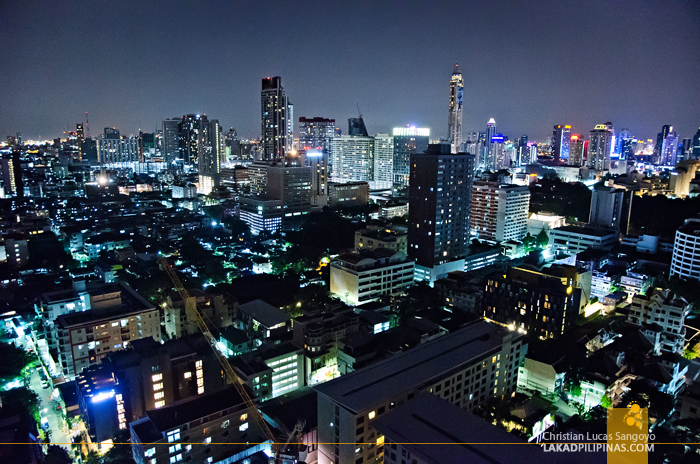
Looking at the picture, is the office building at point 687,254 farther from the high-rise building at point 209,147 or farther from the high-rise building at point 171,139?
the high-rise building at point 171,139

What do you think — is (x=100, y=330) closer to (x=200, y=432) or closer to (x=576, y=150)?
(x=200, y=432)

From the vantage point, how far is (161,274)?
1769 cm

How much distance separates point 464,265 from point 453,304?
4.21 meters

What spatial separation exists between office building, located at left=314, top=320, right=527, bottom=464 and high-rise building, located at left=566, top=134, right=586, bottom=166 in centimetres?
4496

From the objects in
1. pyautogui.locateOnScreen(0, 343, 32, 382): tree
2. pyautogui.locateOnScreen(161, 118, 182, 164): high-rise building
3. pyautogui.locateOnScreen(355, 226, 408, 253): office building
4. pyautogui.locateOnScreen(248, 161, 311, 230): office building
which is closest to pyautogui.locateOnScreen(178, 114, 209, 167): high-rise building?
pyautogui.locateOnScreen(161, 118, 182, 164): high-rise building

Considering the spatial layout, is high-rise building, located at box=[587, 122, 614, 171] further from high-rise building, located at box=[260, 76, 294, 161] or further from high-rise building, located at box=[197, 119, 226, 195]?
high-rise building, located at box=[197, 119, 226, 195]

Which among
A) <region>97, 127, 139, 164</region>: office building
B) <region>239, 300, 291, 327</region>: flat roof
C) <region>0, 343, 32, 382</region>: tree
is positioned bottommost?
<region>0, 343, 32, 382</region>: tree

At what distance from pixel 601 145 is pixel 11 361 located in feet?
165

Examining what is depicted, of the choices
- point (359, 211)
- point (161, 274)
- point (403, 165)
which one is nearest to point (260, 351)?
point (161, 274)

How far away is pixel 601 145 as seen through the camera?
44.9 metres

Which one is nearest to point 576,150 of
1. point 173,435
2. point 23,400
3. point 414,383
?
point 414,383

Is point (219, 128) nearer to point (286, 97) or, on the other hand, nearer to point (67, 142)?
point (286, 97)

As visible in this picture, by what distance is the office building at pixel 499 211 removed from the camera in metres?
23.3

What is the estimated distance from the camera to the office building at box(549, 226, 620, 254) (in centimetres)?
2056
